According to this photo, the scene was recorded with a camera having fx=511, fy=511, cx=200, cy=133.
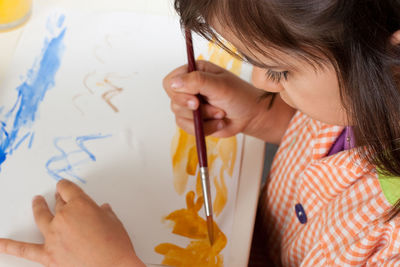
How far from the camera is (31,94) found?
732 millimetres

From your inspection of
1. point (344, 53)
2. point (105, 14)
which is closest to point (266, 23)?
point (344, 53)

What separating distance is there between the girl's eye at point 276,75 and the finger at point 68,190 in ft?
0.90

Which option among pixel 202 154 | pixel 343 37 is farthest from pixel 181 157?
pixel 343 37

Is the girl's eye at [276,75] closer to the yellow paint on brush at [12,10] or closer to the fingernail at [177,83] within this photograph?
the fingernail at [177,83]

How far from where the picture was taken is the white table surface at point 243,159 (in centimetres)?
65

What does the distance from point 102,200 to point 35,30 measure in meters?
0.32

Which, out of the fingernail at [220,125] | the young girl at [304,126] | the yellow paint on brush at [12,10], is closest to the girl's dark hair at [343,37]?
the young girl at [304,126]

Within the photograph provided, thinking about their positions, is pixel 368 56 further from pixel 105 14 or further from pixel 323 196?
pixel 105 14

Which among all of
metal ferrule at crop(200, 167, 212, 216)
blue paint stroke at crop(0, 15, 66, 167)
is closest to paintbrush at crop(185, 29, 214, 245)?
metal ferrule at crop(200, 167, 212, 216)

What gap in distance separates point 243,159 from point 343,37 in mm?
310

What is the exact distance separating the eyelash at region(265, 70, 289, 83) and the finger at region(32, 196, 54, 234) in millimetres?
314

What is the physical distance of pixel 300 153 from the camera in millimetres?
774

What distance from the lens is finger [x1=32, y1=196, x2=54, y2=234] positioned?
0.62 metres

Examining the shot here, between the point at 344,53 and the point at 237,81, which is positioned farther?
the point at 237,81
